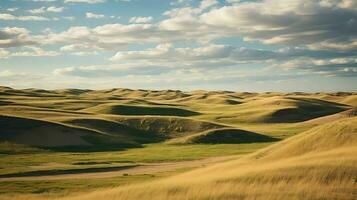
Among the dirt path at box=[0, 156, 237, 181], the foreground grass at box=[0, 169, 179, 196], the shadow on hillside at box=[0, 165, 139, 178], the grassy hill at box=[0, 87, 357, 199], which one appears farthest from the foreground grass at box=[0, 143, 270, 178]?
the foreground grass at box=[0, 169, 179, 196]

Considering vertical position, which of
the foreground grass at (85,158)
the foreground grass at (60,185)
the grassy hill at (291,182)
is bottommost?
the foreground grass at (85,158)

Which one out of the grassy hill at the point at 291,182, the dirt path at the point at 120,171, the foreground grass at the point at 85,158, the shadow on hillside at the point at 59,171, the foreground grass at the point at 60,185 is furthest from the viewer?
the foreground grass at the point at 85,158

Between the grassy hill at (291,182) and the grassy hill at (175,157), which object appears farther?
the grassy hill at (175,157)

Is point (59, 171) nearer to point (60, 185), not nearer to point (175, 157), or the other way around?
point (60, 185)

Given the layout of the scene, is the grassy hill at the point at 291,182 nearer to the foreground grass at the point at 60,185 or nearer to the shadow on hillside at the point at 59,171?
the foreground grass at the point at 60,185

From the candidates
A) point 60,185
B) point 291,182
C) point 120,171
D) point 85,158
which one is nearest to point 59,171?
point 120,171

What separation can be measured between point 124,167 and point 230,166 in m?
21.5

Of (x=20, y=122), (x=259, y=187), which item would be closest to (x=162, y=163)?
(x=259, y=187)

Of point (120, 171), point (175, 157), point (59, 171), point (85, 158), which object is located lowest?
point (175, 157)

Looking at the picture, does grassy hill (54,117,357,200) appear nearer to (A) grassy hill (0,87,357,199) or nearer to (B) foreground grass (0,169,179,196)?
(A) grassy hill (0,87,357,199)

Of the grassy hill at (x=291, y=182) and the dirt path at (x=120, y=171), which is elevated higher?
the grassy hill at (x=291, y=182)

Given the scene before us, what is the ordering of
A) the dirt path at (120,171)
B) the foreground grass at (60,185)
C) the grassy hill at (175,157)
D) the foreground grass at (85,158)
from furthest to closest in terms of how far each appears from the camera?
the foreground grass at (85,158)
the dirt path at (120,171)
the foreground grass at (60,185)
the grassy hill at (175,157)

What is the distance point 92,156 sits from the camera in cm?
6806

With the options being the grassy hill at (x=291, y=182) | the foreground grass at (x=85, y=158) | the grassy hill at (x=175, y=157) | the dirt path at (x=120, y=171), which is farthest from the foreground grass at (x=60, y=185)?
the foreground grass at (x=85, y=158)
